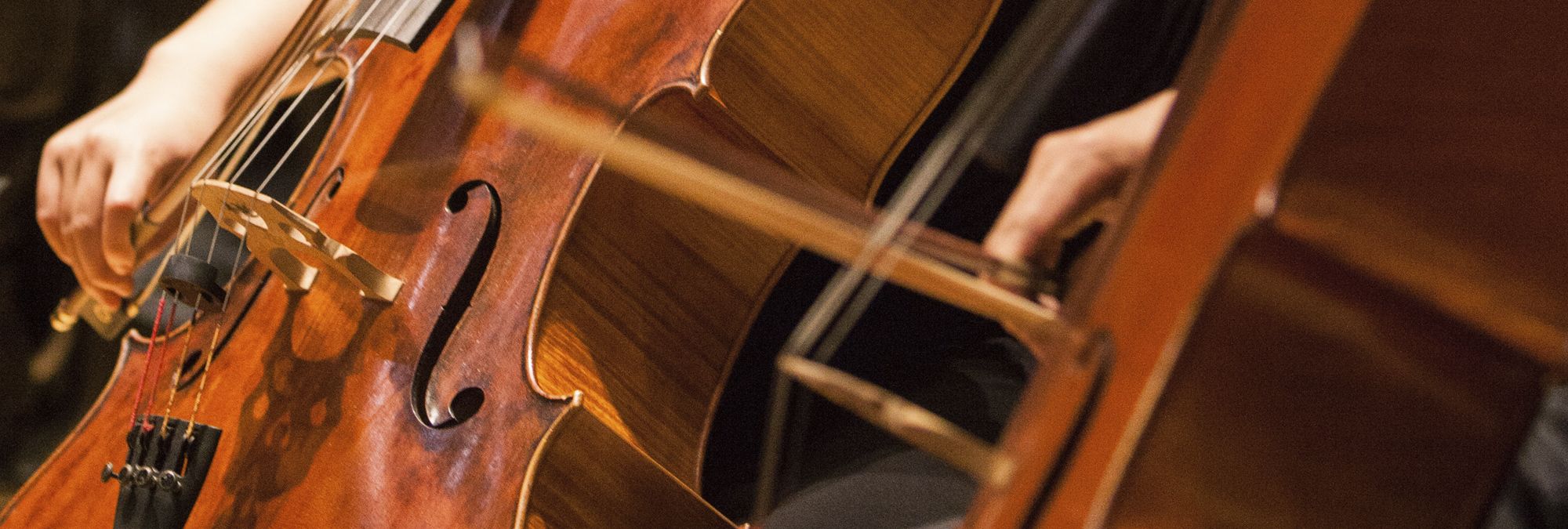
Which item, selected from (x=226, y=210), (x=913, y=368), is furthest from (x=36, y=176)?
(x=913, y=368)

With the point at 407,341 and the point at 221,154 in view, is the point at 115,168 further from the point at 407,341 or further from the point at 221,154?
the point at 407,341

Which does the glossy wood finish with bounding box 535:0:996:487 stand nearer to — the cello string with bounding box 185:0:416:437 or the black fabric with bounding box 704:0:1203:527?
the black fabric with bounding box 704:0:1203:527

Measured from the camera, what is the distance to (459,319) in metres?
0.67

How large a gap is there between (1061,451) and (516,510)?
0.37 metres

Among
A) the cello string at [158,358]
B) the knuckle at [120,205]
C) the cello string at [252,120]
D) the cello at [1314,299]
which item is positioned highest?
the cello at [1314,299]

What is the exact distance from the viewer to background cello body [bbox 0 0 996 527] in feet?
2.05

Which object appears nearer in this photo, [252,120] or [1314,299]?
[1314,299]

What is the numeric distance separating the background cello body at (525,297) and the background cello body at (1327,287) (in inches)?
15.3

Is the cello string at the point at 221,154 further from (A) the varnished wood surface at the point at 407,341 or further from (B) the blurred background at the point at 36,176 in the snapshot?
(B) the blurred background at the point at 36,176

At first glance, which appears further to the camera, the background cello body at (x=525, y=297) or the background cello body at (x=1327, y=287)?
the background cello body at (x=525, y=297)

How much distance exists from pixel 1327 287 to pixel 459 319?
20.8 inches

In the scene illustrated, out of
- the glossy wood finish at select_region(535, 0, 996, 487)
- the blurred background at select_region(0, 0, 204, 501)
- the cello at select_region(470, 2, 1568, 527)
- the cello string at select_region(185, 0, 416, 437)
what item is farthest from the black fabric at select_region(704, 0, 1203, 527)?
the blurred background at select_region(0, 0, 204, 501)

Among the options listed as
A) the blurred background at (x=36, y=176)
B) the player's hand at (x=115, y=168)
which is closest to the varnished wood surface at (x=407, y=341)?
the player's hand at (x=115, y=168)

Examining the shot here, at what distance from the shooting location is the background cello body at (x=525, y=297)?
624mm
